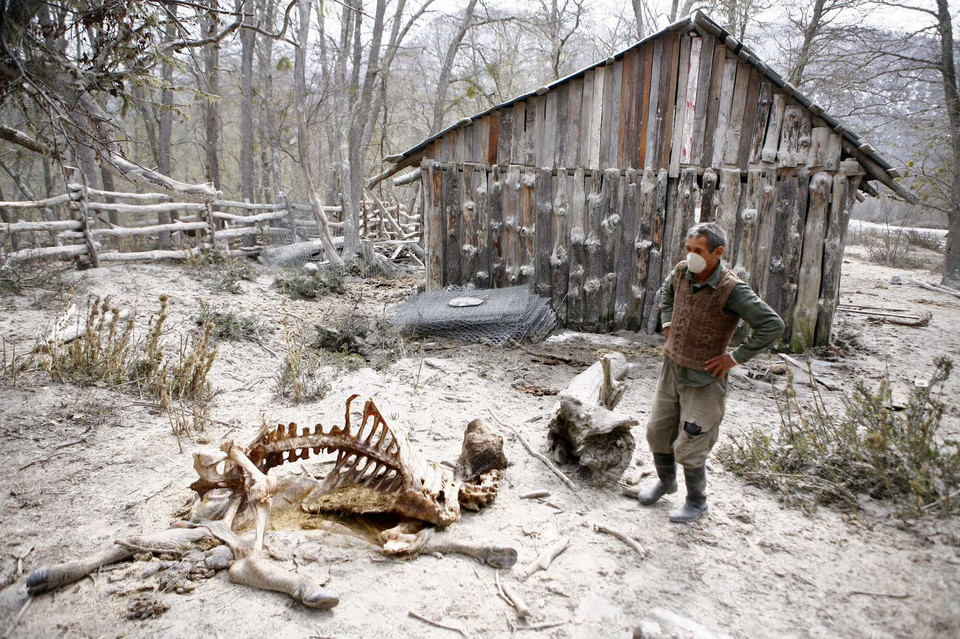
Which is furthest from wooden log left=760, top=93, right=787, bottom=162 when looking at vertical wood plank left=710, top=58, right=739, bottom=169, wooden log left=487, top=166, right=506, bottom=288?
wooden log left=487, top=166, right=506, bottom=288

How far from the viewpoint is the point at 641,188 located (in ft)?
25.2

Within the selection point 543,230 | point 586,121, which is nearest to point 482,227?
point 543,230

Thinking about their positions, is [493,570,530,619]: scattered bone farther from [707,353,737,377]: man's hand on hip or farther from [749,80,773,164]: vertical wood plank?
[749,80,773,164]: vertical wood plank

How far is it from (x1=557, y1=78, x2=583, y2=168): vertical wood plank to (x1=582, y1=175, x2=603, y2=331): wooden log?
43 cm

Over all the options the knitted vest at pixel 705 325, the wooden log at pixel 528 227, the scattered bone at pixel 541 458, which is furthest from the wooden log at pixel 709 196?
the knitted vest at pixel 705 325

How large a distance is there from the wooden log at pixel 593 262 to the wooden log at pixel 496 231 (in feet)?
4.05

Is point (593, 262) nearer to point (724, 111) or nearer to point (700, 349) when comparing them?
point (724, 111)

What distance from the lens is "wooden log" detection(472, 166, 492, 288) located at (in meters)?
8.39

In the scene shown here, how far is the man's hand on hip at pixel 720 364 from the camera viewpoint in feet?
10.5

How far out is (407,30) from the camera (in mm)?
17547

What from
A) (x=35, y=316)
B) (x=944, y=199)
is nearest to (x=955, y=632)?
(x=35, y=316)

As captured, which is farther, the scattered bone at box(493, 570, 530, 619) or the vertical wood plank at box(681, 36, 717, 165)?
the vertical wood plank at box(681, 36, 717, 165)

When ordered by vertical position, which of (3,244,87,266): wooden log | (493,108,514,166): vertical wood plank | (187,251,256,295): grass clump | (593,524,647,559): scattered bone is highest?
(493,108,514,166): vertical wood plank

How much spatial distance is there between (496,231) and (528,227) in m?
0.49
